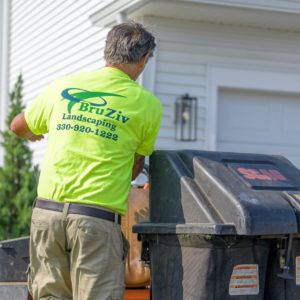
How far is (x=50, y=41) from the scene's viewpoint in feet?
33.1

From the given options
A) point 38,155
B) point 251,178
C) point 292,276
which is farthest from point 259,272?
point 38,155

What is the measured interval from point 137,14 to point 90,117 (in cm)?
412

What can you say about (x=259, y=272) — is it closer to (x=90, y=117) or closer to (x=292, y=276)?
(x=292, y=276)

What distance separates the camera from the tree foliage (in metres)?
9.05

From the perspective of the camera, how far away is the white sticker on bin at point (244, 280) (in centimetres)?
324

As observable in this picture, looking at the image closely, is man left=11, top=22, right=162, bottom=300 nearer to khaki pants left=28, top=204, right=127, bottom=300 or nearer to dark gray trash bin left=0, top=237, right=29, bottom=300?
khaki pants left=28, top=204, right=127, bottom=300

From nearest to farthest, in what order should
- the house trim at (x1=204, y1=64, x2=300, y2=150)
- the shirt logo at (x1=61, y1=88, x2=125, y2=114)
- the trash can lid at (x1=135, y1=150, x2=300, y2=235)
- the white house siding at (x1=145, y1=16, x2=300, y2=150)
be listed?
the trash can lid at (x1=135, y1=150, x2=300, y2=235) → the shirt logo at (x1=61, y1=88, x2=125, y2=114) → the white house siding at (x1=145, y1=16, x2=300, y2=150) → the house trim at (x1=204, y1=64, x2=300, y2=150)

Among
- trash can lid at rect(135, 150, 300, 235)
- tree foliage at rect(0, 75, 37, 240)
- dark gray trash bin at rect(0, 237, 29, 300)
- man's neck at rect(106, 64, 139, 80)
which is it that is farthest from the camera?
tree foliage at rect(0, 75, 37, 240)

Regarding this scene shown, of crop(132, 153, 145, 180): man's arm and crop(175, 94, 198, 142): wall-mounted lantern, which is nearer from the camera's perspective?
crop(132, 153, 145, 180): man's arm

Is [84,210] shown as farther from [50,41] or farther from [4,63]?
[4,63]

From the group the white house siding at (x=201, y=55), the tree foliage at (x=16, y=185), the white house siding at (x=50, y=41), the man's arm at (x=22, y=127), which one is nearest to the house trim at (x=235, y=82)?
the white house siding at (x=201, y=55)

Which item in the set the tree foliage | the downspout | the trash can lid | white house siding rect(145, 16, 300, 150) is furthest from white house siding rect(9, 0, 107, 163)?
the trash can lid

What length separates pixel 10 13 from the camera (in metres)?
12.2

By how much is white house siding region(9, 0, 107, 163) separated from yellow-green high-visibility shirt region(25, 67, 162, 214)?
4921 mm
